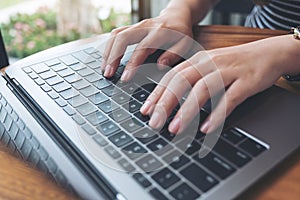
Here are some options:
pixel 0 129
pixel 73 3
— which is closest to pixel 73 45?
pixel 0 129

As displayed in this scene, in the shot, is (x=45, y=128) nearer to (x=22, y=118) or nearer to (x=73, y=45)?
(x=22, y=118)

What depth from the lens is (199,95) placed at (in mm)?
467

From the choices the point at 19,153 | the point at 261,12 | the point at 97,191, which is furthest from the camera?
the point at 261,12

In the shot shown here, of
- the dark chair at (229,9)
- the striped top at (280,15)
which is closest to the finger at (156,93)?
the striped top at (280,15)

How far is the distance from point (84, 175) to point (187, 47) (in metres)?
0.34

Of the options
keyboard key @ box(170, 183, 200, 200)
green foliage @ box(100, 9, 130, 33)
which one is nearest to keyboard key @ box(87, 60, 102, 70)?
keyboard key @ box(170, 183, 200, 200)

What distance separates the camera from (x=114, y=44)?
0.62 metres

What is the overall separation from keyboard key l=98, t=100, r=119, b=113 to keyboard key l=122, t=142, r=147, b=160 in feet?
0.29

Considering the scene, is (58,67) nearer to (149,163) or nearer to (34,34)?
(149,163)

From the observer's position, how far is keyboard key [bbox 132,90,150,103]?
20.2 inches

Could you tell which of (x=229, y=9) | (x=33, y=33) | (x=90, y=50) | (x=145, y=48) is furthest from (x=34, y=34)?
Result: (x=145, y=48)

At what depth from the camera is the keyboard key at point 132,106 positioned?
1.61 feet

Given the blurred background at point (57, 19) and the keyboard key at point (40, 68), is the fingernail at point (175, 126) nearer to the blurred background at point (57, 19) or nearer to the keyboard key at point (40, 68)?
the keyboard key at point (40, 68)

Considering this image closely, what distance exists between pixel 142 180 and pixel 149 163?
26 mm
